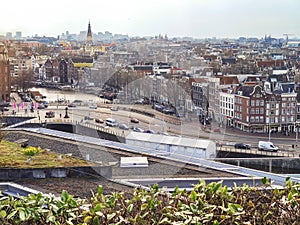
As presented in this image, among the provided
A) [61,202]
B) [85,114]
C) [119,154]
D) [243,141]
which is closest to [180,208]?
[61,202]

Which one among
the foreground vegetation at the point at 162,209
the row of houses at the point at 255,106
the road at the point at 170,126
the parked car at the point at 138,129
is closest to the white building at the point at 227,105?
the row of houses at the point at 255,106

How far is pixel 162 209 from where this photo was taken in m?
1.83

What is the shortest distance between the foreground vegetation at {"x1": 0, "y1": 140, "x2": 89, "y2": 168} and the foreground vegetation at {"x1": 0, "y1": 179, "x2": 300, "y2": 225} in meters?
2.12

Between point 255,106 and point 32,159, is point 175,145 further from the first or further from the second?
point 255,106

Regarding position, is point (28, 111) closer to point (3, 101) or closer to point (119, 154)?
point (3, 101)

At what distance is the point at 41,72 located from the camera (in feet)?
74.7

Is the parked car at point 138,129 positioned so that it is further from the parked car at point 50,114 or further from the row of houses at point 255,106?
the parked car at point 50,114

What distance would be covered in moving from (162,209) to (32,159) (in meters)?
2.59

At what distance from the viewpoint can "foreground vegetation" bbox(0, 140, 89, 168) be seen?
404 centimetres

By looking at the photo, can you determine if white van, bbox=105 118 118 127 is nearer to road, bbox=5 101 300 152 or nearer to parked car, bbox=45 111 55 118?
road, bbox=5 101 300 152

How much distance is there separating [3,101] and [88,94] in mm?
6030

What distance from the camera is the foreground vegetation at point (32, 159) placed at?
404cm

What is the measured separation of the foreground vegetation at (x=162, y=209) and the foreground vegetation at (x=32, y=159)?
6.97 ft

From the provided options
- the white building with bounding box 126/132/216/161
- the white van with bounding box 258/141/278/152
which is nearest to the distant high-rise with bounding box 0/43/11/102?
the white van with bounding box 258/141/278/152
